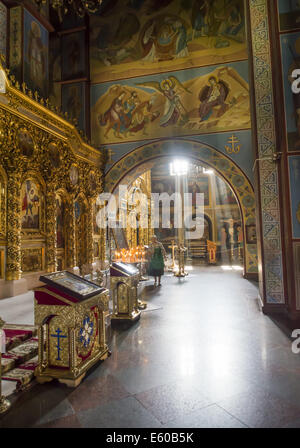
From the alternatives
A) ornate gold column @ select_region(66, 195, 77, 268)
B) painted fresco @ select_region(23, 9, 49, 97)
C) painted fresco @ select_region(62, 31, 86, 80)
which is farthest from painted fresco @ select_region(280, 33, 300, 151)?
painted fresco @ select_region(62, 31, 86, 80)

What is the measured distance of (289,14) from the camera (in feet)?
16.7

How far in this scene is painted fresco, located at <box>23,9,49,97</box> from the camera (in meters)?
9.21

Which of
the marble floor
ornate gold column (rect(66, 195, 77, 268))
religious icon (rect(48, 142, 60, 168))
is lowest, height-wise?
the marble floor

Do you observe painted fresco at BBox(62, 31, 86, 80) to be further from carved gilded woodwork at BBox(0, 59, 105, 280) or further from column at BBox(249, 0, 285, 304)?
column at BBox(249, 0, 285, 304)

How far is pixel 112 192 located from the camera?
1253cm

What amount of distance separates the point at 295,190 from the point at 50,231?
6.91m

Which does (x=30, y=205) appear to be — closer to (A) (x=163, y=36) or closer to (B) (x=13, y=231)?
(B) (x=13, y=231)

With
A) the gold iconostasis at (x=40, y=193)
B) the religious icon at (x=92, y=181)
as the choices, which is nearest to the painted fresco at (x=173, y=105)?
the religious icon at (x=92, y=181)

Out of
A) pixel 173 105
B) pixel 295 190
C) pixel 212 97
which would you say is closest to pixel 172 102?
pixel 173 105

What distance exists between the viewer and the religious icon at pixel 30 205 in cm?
786

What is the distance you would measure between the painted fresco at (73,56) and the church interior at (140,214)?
0.31 ft

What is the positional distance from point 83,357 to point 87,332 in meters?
0.26

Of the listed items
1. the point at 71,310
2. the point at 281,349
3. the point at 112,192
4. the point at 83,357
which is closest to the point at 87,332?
the point at 83,357

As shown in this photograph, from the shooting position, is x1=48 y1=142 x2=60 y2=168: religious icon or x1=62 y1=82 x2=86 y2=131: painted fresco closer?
x1=48 y1=142 x2=60 y2=168: religious icon
